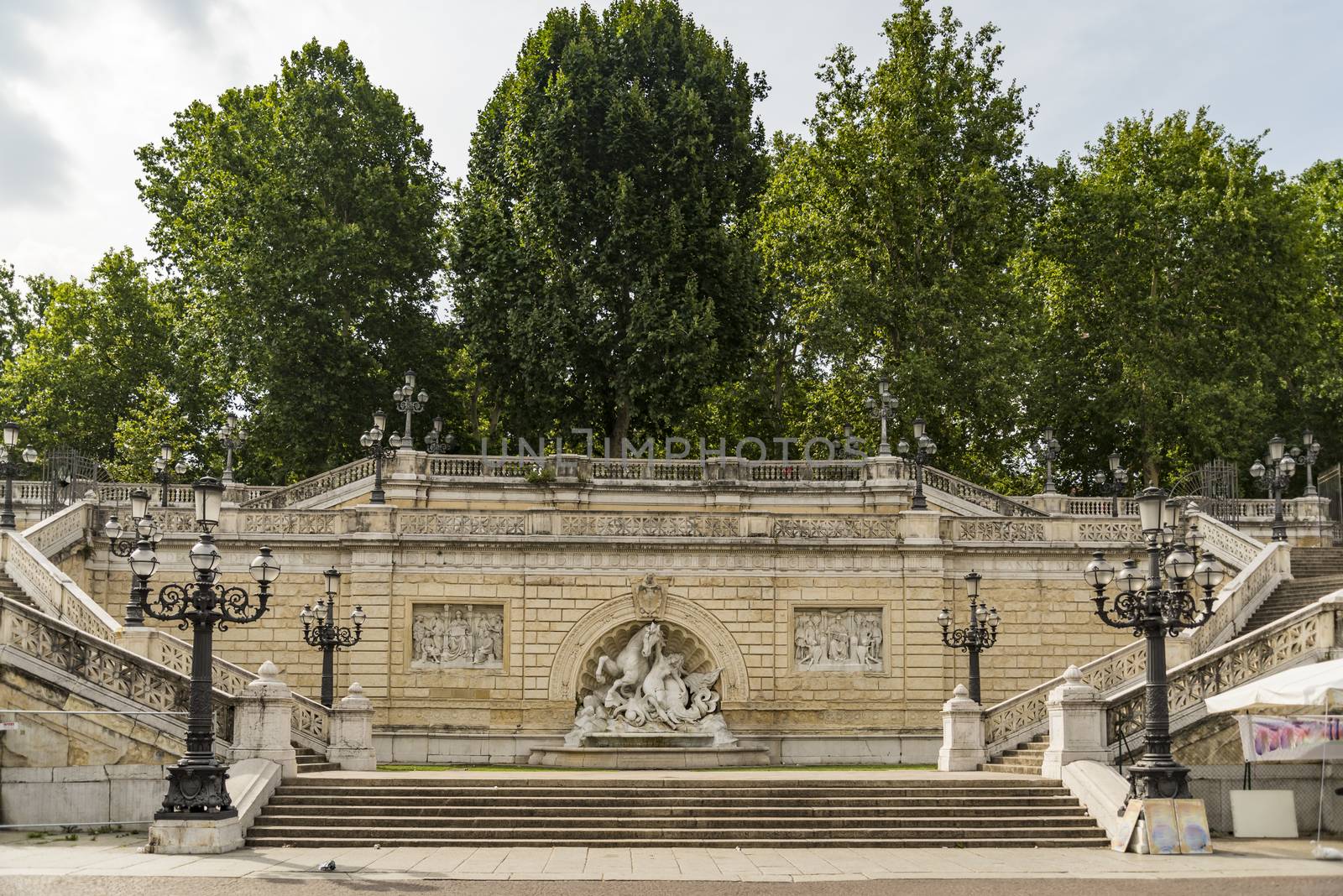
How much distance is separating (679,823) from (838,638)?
1119cm

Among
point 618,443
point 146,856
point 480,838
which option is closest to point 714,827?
point 480,838

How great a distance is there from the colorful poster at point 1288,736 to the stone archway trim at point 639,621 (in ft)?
40.2

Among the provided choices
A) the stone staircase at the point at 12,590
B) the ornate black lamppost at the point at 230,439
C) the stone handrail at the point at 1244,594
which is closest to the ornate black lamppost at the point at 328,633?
the stone staircase at the point at 12,590

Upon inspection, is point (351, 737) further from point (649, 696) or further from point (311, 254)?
point (311, 254)

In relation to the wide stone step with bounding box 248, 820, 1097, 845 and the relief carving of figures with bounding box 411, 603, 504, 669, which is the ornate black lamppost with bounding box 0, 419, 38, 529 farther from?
the wide stone step with bounding box 248, 820, 1097, 845

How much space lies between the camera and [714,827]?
706 inches

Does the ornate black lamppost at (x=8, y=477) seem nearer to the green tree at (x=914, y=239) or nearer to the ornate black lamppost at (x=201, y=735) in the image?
the ornate black lamppost at (x=201, y=735)

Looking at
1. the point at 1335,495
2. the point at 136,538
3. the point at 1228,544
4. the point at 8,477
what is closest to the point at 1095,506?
the point at 1228,544

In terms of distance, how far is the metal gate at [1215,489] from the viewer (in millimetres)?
35469

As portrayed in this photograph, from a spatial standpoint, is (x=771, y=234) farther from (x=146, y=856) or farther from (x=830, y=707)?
(x=146, y=856)

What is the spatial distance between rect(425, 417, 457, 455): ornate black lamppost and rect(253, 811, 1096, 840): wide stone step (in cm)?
2296

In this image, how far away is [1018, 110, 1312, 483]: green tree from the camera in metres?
39.8

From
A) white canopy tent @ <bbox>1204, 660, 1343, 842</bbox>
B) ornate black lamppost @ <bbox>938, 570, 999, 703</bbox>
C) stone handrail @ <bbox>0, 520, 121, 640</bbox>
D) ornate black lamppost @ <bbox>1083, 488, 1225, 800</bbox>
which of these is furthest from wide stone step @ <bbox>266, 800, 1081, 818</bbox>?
stone handrail @ <bbox>0, 520, 121, 640</bbox>

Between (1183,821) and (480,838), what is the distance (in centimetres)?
893
